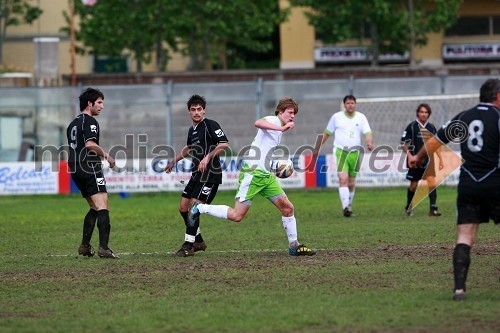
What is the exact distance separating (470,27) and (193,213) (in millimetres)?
35317

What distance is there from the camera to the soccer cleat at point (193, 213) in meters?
12.3

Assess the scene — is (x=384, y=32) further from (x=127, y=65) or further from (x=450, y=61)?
(x=127, y=65)

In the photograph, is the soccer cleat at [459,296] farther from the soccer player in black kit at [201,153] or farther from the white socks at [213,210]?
the soccer player in black kit at [201,153]

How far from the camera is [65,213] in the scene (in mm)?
21609

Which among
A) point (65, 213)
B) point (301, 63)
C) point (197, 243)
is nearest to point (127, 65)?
point (301, 63)

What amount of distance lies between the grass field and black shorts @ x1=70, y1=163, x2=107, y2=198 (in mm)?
885

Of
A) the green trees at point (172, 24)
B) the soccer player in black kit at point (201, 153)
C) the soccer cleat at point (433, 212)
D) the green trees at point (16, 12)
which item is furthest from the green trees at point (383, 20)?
the soccer player in black kit at point (201, 153)

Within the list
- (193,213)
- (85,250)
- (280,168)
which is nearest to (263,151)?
(280,168)

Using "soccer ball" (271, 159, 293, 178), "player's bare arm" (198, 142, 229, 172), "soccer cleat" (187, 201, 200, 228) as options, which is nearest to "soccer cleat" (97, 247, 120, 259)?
"soccer cleat" (187, 201, 200, 228)

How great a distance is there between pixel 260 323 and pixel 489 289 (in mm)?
2544

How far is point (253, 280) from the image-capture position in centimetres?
1041

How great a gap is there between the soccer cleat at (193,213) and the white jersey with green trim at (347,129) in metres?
6.77

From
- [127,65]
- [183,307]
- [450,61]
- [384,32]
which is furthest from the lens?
[127,65]

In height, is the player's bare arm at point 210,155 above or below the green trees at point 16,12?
below
